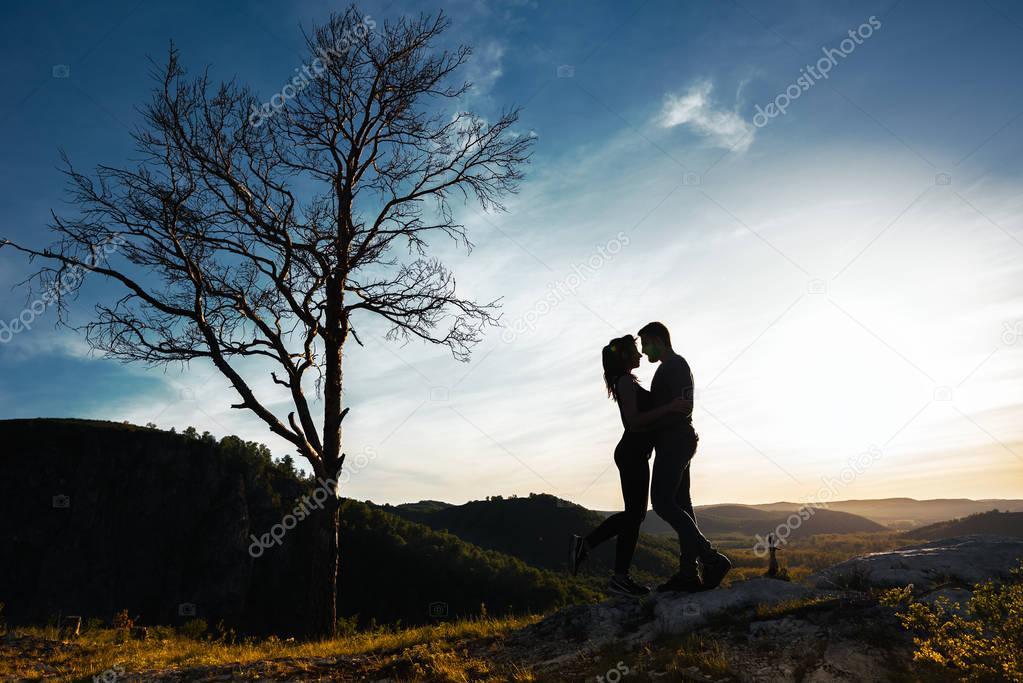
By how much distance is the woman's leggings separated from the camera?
571 cm

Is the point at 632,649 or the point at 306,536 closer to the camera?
the point at 632,649

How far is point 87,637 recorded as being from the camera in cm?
805

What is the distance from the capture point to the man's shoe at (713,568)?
559cm

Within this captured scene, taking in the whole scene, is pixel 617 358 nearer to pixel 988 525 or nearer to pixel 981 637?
pixel 981 637

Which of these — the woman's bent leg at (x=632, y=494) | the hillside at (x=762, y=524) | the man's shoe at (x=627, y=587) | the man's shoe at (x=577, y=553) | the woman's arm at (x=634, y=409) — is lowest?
the hillside at (x=762, y=524)

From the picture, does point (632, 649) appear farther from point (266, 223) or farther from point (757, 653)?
point (266, 223)

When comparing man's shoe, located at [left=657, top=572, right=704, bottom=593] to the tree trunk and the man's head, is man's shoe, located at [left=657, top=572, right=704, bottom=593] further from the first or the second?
the tree trunk

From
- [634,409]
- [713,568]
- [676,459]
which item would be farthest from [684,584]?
[634,409]

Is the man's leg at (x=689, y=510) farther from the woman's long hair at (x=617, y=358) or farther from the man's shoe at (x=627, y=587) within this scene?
the woman's long hair at (x=617, y=358)

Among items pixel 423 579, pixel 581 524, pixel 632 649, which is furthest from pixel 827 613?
pixel 581 524

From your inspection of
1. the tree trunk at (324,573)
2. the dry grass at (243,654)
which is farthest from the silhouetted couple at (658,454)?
the tree trunk at (324,573)

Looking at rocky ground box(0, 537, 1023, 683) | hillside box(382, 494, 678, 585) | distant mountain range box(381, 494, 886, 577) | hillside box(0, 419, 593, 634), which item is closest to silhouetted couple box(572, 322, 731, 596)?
rocky ground box(0, 537, 1023, 683)

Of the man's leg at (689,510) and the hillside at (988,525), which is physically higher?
the man's leg at (689,510)

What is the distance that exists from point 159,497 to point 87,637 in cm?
5509
